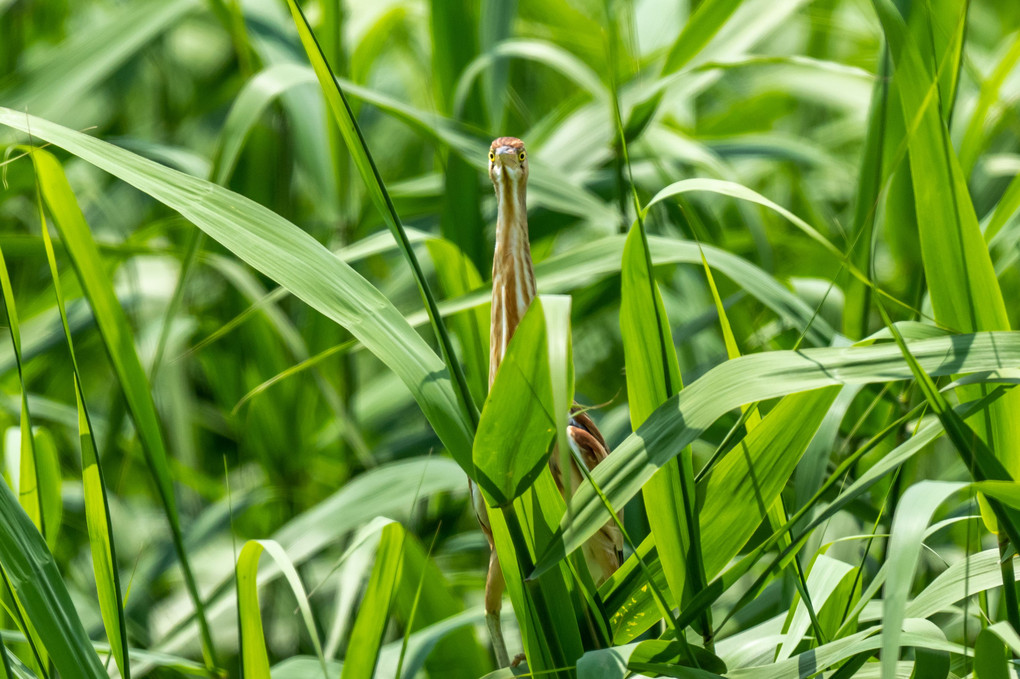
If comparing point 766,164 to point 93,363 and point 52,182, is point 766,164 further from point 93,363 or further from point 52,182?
point 52,182

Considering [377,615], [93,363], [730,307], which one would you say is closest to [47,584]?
[377,615]

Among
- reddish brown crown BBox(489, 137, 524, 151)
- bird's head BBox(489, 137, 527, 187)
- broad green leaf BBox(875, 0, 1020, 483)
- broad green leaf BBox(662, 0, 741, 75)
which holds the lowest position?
broad green leaf BBox(875, 0, 1020, 483)

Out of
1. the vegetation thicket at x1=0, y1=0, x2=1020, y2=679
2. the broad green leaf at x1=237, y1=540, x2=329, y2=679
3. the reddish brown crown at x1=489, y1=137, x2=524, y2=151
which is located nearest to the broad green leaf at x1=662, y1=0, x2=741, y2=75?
the vegetation thicket at x1=0, y1=0, x2=1020, y2=679

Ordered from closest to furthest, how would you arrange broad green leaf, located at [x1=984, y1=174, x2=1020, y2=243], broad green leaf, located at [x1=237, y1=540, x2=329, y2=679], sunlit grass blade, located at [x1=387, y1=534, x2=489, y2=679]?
broad green leaf, located at [x1=237, y1=540, x2=329, y2=679] < broad green leaf, located at [x1=984, y1=174, x2=1020, y2=243] < sunlit grass blade, located at [x1=387, y1=534, x2=489, y2=679]

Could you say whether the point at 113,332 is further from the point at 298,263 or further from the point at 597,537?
the point at 597,537

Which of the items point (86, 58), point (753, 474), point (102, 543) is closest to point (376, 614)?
point (102, 543)

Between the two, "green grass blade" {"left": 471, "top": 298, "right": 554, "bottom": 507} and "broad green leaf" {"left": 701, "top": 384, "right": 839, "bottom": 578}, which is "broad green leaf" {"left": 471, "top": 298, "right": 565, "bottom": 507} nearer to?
"green grass blade" {"left": 471, "top": 298, "right": 554, "bottom": 507}

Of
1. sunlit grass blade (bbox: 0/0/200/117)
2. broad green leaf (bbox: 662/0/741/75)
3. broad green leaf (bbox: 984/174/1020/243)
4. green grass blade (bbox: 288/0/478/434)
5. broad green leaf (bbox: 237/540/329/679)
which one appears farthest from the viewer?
sunlit grass blade (bbox: 0/0/200/117)

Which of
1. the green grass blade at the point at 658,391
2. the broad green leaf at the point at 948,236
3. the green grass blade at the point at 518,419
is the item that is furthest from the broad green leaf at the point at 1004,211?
the green grass blade at the point at 518,419
